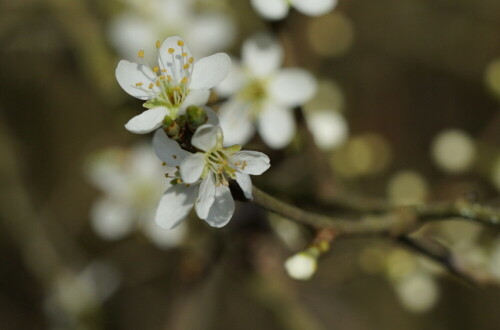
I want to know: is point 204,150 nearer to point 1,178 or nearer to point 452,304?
point 1,178

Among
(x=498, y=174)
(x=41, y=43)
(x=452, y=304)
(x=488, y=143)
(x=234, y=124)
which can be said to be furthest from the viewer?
(x=452, y=304)

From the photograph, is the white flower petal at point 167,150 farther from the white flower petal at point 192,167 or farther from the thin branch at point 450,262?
the thin branch at point 450,262

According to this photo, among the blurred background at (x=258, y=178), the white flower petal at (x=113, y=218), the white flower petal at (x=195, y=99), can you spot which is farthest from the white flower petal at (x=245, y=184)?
the white flower petal at (x=113, y=218)

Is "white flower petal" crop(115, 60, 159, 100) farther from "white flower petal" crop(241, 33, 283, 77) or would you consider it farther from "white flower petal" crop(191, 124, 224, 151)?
"white flower petal" crop(241, 33, 283, 77)

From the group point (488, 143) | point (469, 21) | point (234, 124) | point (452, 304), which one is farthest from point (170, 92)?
point (452, 304)

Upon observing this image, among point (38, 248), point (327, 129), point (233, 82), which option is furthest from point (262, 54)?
point (38, 248)
